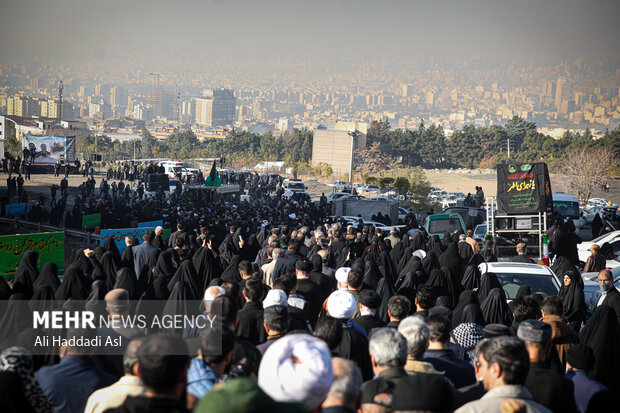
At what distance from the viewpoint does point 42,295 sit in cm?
481

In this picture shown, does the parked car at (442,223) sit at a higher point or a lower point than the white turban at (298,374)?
lower

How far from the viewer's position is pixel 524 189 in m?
13.6

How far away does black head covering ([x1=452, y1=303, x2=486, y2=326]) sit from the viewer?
502 centimetres

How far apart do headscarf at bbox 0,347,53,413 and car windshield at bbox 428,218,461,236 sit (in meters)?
14.2

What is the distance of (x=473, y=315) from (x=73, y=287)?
3620mm

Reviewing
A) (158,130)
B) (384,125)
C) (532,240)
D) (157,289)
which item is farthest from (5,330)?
(158,130)

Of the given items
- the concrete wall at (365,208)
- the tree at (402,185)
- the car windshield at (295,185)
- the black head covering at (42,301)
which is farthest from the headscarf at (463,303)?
the tree at (402,185)

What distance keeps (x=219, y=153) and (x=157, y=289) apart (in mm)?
84699

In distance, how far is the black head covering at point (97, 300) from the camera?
4875 millimetres

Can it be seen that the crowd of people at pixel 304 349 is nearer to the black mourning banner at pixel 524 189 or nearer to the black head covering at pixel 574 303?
the black head covering at pixel 574 303

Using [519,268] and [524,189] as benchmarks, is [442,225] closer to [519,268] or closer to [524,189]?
[524,189]

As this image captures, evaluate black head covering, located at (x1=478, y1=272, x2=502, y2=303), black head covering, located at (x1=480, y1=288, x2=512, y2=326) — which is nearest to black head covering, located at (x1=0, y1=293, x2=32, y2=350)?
black head covering, located at (x1=480, y1=288, x2=512, y2=326)

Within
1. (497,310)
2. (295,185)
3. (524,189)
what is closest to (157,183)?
(295,185)

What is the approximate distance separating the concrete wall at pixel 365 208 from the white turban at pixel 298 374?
66.1 feet
